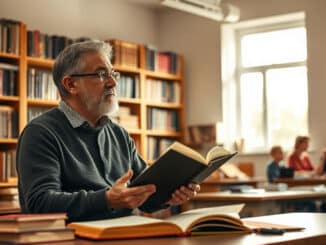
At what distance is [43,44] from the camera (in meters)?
7.44

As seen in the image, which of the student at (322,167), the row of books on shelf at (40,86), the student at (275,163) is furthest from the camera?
the student at (275,163)

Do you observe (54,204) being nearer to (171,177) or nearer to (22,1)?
(171,177)

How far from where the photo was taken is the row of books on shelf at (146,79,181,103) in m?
8.97

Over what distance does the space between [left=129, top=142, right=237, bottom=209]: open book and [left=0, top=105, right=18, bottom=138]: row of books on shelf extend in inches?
185

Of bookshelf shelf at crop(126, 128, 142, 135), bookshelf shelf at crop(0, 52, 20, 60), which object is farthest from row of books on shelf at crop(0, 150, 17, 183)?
bookshelf shelf at crop(126, 128, 142, 135)

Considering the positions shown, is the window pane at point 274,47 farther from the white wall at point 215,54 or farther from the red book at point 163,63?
the red book at point 163,63

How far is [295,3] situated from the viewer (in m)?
8.82

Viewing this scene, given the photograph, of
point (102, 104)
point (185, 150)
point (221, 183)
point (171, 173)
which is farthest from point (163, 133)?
point (185, 150)

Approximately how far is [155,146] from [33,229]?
24.1ft

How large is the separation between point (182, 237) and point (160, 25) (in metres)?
8.42

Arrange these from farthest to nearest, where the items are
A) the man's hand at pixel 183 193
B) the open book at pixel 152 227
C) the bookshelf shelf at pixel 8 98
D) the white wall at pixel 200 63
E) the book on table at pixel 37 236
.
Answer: the white wall at pixel 200 63 < the bookshelf shelf at pixel 8 98 < the man's hand at pixel 183 193 < the open book at pixel 152 227 < the book on table at pixel 37 236

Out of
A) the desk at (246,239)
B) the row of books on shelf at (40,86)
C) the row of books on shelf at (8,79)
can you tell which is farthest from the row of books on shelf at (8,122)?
the desk at (246,239)

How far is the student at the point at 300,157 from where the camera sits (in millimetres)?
8164

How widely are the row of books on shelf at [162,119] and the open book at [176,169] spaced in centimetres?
641
